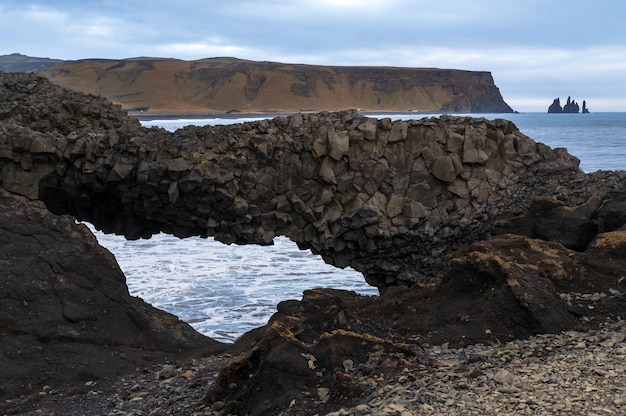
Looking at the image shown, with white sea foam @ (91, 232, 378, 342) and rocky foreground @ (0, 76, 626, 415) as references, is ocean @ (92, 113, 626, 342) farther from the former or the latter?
rocky foreground @ (0, 76, 626, 415)

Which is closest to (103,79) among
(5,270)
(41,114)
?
(41,114)

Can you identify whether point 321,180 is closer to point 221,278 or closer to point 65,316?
point 221,278

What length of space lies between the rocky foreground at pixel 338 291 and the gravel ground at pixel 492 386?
0.06 feet

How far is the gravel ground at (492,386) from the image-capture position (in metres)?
4.28

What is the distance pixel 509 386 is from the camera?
454 centimetres

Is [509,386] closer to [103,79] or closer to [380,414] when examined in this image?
[380,414]

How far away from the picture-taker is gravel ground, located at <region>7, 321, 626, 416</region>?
14.0 ft

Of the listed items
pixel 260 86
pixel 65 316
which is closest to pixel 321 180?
pixel 65 316

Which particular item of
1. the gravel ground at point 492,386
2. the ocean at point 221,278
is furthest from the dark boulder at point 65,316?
the ocean at point 221,278

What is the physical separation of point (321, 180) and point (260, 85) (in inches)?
4523

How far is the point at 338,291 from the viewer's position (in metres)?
8.69

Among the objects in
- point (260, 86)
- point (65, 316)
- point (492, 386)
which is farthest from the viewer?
point (260, 86)

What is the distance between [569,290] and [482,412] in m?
2.75

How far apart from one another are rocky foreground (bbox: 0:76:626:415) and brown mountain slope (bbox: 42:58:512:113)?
99.2 m
